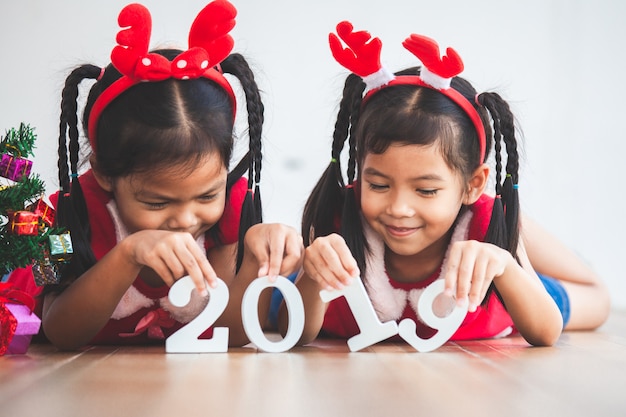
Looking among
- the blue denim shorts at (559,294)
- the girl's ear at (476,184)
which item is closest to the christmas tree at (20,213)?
the girl's ear at (476,184)

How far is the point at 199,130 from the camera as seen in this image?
1.42m

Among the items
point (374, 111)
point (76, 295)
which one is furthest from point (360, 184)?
point (76, 295)

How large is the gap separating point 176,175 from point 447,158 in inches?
18.6

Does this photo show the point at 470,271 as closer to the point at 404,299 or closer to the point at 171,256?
the point at 404,299

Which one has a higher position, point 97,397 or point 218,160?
point 218,160

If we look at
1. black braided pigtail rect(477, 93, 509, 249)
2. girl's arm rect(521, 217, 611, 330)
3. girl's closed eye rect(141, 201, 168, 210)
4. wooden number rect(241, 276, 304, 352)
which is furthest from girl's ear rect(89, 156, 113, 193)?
girl's arm rect(521, 217, 611, 330)

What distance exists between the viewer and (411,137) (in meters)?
1.45

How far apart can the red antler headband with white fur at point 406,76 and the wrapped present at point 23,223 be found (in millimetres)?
581

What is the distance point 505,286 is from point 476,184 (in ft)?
0.81

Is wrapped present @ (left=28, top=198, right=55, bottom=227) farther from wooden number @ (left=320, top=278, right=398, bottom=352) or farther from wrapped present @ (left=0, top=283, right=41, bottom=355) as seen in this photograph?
wooden number @ (left=320, top=278, right=398, bottom=352)

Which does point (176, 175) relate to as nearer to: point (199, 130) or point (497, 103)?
point (199, 130)

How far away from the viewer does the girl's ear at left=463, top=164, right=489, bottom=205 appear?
61.1 inches

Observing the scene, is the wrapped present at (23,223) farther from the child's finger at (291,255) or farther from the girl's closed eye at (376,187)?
A: the girl's closed eye at (376,187)

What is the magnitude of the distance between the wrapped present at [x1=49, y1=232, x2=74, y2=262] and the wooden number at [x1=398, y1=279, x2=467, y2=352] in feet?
1.80
